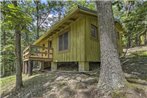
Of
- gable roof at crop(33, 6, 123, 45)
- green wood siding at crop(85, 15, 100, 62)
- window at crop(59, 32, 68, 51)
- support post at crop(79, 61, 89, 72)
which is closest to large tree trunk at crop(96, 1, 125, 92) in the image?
gable roof at crop(33, 6, 123, 45)

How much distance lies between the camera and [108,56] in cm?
602

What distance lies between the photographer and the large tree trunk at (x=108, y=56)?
226 inches

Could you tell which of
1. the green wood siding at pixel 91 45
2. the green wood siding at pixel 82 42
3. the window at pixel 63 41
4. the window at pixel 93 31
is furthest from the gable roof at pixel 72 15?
the window at pixel 93 31

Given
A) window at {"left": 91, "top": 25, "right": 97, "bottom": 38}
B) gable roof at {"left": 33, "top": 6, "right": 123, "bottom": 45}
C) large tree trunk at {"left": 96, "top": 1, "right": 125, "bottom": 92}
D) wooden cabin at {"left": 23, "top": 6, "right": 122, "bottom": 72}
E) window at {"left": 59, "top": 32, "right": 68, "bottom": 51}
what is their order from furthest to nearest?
window at {"left": 59, "top": 32, "right": 68, "bottom": 51} → window at {"left": 91, "top": 25, "right": 97, "bottom": 38} → wooden cabin at {"left": 23, "top": 6, "right": 122, "bottom": 72} → gable roof at {"left": 33, "top": 6, "right": 123, "bottom": 45} → large tree trunk at {"left": 96, "top": 1, "right": 125, "bottom": 92}

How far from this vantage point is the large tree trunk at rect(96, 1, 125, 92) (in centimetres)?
574

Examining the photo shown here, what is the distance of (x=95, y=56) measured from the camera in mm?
11227

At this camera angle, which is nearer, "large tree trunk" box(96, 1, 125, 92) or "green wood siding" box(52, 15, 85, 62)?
"large tree trunk" box(96, 1, 125, 92)

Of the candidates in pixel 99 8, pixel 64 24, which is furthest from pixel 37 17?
pixel 99 8

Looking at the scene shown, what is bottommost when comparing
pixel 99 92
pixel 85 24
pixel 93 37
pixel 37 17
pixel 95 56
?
pixel 99 92

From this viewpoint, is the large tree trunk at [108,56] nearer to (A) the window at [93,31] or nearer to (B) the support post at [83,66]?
(B) the support post at [83,66]

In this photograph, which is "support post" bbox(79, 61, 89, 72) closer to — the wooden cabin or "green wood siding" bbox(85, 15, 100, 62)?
the wooden cabin

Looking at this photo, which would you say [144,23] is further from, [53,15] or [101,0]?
[53,15]

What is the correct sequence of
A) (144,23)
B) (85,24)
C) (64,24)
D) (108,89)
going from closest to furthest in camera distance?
1. (108,89)
2. (85,24)
3. (64,24)
4. (144,23)

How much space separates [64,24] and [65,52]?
6.19ft
